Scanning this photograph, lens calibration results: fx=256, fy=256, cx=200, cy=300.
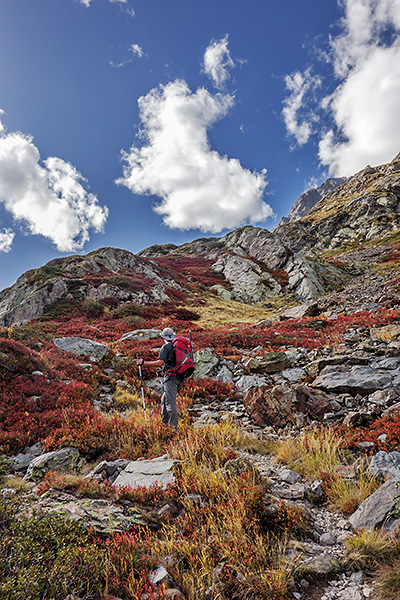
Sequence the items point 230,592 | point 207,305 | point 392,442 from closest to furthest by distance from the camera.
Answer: point 230,592, point 392,442, point 207,305

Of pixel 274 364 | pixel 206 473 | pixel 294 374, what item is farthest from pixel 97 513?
pixel 274 364

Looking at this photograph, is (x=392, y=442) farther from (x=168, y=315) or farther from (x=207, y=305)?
(x=207, y=305)

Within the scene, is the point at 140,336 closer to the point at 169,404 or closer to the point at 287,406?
the point at 169,404

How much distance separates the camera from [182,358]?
710 centimetres

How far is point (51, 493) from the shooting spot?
169 inches

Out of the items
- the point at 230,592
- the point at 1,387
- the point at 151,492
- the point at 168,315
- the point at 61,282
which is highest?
the point at 61,282

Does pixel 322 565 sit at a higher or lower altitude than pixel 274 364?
lower

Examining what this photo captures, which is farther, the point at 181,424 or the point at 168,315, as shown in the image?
the point at 168,315

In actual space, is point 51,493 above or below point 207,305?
below

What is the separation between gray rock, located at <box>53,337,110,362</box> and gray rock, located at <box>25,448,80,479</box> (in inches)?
312

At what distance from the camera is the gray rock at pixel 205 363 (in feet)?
38.2

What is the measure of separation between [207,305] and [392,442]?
36861 mm

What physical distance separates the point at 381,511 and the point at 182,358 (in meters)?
4.86

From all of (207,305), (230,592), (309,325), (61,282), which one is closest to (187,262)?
(207,305)
